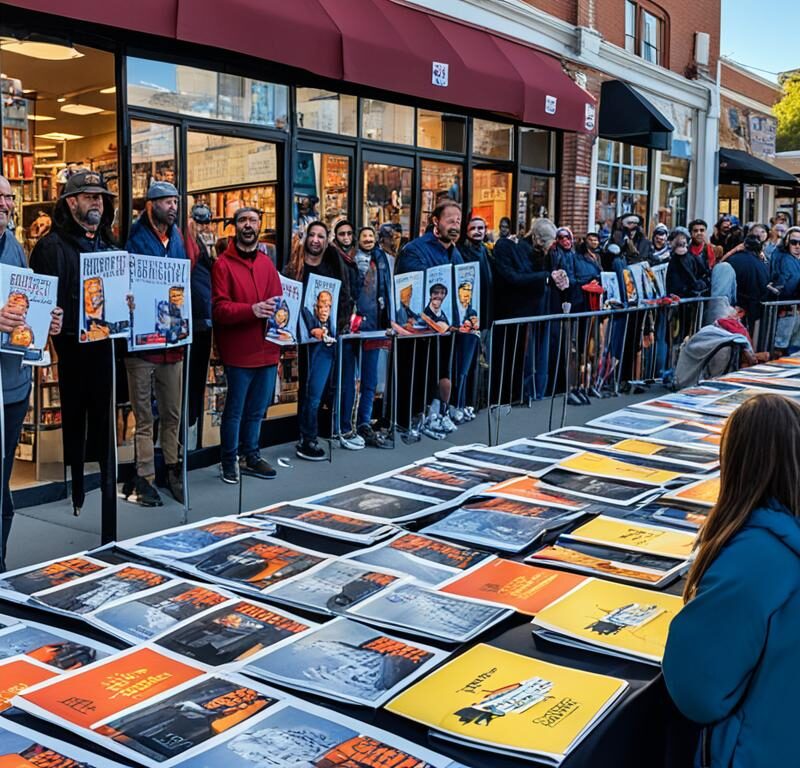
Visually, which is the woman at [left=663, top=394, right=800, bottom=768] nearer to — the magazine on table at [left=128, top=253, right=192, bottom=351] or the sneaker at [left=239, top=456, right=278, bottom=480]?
the magazine on table at [left=128, top=253, right=192, bottom=351]

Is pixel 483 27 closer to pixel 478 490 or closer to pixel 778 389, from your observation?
pixel 778 389

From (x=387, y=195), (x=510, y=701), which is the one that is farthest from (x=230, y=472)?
(x=510, y=701)

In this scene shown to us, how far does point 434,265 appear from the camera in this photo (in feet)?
29.1

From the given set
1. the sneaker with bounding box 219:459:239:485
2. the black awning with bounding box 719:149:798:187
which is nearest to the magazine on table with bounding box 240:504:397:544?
the sneaker with bounding box 219:459:239:485

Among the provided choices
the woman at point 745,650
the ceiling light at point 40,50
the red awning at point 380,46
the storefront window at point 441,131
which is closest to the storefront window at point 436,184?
the storefront window at point 441,131

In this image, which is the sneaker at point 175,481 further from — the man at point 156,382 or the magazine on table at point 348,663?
the magazine on table at point 348,663

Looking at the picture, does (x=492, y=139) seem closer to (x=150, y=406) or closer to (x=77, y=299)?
(x=150, y=406)

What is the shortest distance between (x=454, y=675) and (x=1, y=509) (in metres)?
3.64

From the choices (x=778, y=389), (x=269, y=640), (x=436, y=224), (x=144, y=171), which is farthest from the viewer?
(x=436, y=224)

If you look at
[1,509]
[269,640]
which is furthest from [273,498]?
[269,640]

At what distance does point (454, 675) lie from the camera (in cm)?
227

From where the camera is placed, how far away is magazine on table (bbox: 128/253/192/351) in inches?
228

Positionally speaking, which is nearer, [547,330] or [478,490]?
[478,490]

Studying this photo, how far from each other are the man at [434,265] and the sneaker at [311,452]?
104cm
